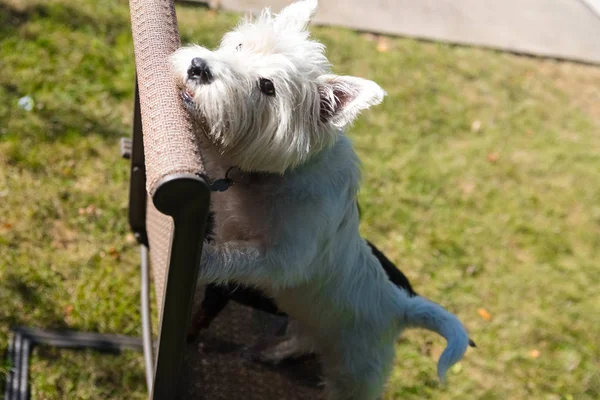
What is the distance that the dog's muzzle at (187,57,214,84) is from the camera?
76.4 inches

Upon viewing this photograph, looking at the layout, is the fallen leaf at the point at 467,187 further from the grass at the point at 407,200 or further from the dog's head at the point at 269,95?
the dog's head at the point at 269,95

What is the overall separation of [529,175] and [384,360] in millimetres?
3404

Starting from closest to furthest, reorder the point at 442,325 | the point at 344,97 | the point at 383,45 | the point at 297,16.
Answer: the point at 344,97
the point at 297,16
the point at 442,325
the point at 383,45

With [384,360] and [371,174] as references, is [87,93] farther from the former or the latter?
[384,360]

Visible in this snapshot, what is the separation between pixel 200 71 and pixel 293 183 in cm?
54

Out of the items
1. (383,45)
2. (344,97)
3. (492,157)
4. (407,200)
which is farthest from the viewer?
(383,45)

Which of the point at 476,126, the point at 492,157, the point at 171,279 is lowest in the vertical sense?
the point at 492,157

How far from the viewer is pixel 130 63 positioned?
5.02 m

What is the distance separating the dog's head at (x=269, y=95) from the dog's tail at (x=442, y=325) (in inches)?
32.2

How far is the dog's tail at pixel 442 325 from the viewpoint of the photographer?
2.41m

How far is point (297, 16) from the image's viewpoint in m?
2.38

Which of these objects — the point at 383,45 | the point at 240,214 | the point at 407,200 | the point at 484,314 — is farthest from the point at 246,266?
the point at 383,45

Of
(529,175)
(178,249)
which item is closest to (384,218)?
(529,175)

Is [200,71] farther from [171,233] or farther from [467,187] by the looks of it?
[467,187]
